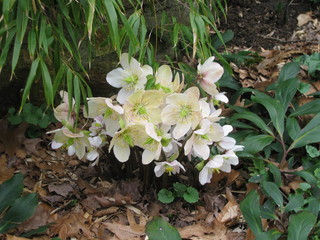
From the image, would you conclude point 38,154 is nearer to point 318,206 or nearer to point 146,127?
point 146,127

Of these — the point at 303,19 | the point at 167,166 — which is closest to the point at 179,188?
the point at 167,166

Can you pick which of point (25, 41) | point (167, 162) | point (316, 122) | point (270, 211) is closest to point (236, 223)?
point (270, 211)

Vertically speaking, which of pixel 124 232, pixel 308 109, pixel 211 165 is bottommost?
pixel 124 232

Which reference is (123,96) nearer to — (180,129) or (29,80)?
(180,129)

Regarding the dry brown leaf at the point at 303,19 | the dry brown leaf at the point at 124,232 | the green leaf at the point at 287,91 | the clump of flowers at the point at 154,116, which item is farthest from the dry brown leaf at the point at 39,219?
the dry brown leaf at the point at 303,19

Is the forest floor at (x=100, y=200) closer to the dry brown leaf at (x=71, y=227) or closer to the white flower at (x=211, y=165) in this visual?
the dry brown leaf at (x=71, y=227)

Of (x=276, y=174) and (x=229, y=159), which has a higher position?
(x=229, y=159)
